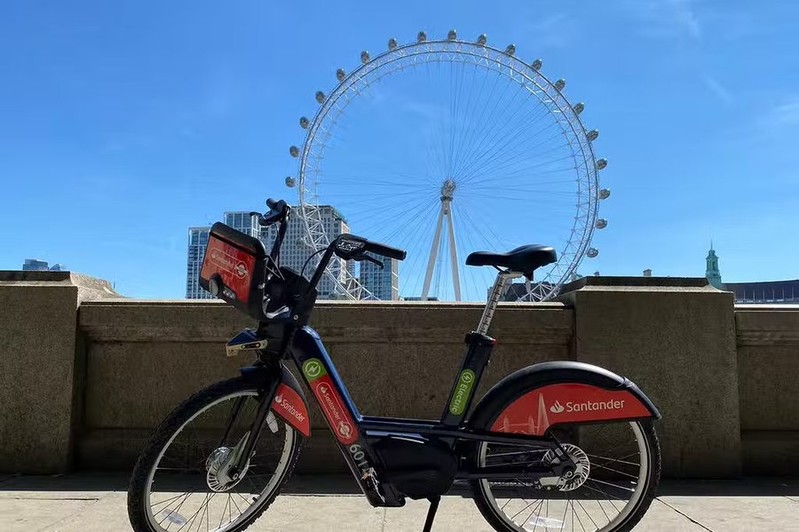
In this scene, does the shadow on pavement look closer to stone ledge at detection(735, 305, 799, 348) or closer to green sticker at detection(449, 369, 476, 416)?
stone ledge at detection(735, 305, 799, 348)

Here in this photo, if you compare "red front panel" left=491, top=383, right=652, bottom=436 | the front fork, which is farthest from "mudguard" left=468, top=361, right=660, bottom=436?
the front fork

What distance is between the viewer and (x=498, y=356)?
15.8 ft

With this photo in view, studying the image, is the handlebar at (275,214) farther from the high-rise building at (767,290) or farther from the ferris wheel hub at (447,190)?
the high-rise building at (767,290)

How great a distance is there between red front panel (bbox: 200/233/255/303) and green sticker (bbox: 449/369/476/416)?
1.00 m

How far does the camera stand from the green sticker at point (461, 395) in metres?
3.05

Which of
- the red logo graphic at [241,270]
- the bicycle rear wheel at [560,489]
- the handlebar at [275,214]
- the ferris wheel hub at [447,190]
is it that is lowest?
the bicycle rear wheel at [560,489]

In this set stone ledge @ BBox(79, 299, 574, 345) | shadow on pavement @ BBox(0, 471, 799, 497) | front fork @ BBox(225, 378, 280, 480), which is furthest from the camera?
stone ledge @ BBox(79, 299, 574, 345)

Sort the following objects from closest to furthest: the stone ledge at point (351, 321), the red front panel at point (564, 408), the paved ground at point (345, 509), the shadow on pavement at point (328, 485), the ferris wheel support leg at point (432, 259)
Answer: the red front panel at point (564, 408), the paved ground at point (345, 509), the shadow on pavement at point (328, 485), the stone ledge at point (351, 321), the ferris wheel support leg at point (432, 259)

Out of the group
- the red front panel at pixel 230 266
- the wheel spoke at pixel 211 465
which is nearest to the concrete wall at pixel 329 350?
the wheel spoke at pixel 211 465

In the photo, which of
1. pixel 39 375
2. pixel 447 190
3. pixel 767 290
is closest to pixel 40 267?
pixel 447 190

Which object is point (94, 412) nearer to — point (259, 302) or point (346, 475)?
point (346, 475)

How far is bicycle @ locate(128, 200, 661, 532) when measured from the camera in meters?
2.91

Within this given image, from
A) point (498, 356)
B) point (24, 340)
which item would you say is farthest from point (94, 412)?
point (498, 356)

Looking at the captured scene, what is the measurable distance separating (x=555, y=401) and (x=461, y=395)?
42 centimetres
